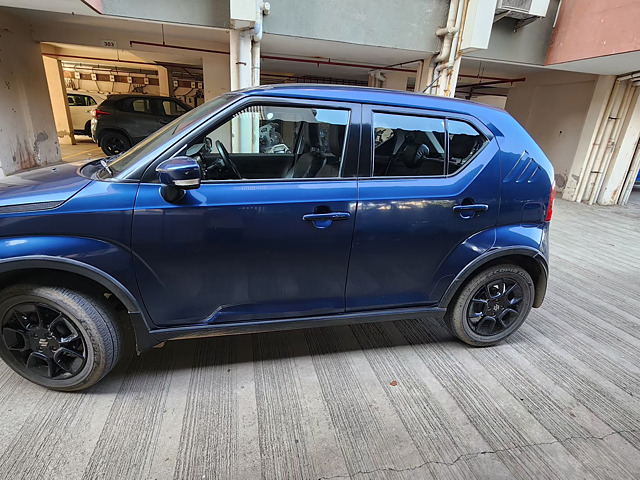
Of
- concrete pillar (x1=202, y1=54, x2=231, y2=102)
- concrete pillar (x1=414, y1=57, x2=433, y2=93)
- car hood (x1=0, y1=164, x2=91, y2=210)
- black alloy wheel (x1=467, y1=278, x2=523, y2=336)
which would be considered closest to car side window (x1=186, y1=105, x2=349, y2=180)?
car hood (x1=0, y1=164, x2=91, y2=210)

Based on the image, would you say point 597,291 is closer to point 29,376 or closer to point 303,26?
point 29,376

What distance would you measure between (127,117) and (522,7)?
9.58 metres

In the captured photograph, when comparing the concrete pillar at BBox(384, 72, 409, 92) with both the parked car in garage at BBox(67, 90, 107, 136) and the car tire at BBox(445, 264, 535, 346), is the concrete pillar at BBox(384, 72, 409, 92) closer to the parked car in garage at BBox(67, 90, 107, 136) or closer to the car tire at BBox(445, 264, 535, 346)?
the car tire at BBox(445, 264, 535, 346)

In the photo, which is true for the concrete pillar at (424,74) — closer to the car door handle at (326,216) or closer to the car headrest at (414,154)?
the car headrest at (414,154)

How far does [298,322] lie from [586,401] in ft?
6.20

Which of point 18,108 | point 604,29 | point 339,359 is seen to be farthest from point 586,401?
point 18,108

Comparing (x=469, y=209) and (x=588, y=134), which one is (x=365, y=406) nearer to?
(x=469, y=209)

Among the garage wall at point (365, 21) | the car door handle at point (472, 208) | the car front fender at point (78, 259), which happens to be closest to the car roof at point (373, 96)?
the car door handle at point (472, 208)

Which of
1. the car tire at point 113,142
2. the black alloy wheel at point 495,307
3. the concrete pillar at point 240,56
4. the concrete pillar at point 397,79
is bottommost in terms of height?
the black alloy wheel at point 495,307

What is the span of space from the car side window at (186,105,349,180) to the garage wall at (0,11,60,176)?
7403 mm

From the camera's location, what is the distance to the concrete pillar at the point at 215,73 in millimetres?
9516

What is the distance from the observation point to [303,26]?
6.01 meters

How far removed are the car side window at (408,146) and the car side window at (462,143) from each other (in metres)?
0.06

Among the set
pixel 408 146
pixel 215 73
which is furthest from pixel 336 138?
pixel 215 73
